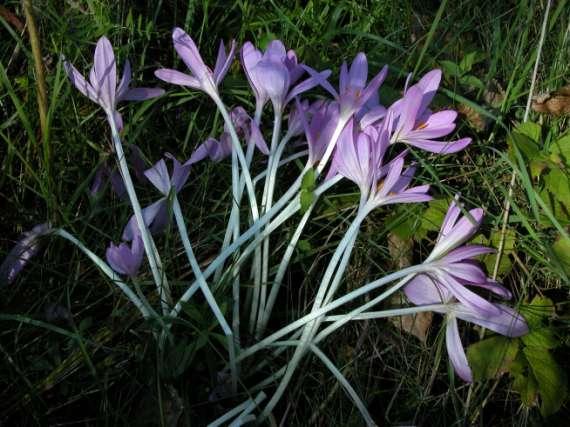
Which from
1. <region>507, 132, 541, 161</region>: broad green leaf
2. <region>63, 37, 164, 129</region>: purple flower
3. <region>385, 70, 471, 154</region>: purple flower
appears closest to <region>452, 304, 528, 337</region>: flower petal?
<region>385, 70, 471, 154</region>: purple flower

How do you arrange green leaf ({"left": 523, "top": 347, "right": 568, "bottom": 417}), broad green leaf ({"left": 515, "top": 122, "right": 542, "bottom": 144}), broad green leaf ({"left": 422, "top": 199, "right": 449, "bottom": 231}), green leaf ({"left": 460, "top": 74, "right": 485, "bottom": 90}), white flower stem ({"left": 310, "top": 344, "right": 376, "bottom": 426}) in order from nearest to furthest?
1. white flower stem ({"left": 310, "top": 344, "right": 376, "bottom": 426})
2. green leaf ({"left": 523, "top": 347, "right": 568, "bottom": 417})
3. broad green leaf ({"left": 422, "top": 199, "right": 449, "bottom": 231})
4. broad green leaf ({"left": 515, "top": 122, "right": 542, "bottom": 144})
5. green leaf ({"left": 460, "top": 74, "right": 485, "bottom": 90})

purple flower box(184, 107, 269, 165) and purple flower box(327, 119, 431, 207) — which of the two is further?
purple flower box(184, 107, 269, 165)

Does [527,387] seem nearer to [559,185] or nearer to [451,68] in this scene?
[559,185]

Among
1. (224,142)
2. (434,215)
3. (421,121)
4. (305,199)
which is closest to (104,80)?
(224,142)

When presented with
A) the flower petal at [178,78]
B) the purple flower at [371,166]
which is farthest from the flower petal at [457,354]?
the flower petal at [178,78]

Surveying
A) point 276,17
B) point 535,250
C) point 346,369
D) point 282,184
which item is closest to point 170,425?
point 346,369

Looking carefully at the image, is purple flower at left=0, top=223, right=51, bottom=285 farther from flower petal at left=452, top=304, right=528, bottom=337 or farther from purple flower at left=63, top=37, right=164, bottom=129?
flower petal at left=452, top=304, right=528, bottom=337

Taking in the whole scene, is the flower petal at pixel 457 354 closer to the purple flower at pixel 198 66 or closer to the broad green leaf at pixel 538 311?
the broad green leaf at pixel 538 311
